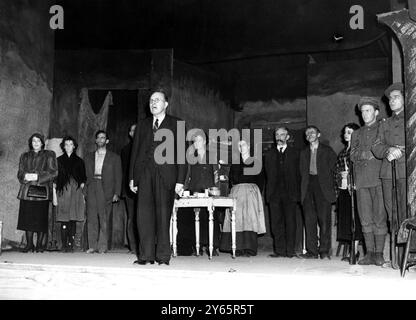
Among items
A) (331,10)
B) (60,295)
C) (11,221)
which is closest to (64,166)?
(11,221)

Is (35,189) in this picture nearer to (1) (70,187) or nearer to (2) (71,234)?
(1) (70,187)

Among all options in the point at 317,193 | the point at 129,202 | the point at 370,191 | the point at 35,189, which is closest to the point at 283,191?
the point at 317,193

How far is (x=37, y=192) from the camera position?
6832mm

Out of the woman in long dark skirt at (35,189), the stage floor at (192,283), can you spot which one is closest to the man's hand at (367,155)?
the stage floor at (192,283)

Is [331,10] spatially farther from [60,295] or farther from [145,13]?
[60,295]

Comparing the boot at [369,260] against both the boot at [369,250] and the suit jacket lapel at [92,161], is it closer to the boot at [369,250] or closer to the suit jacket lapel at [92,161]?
the boot at [369,250]

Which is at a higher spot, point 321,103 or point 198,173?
point 321,103

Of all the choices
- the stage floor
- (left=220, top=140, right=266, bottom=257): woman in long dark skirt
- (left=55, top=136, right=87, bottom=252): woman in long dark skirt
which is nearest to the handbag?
(left=55, top=136, right=87, bottom=252): woman in long dark skirt

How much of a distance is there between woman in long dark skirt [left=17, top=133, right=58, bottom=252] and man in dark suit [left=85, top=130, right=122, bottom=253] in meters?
0.52

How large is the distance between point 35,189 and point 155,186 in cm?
269

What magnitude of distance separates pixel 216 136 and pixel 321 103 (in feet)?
7.73

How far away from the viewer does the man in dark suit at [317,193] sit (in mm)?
6219

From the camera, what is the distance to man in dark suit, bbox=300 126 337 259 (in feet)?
20.4

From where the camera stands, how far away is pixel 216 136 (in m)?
10.4
